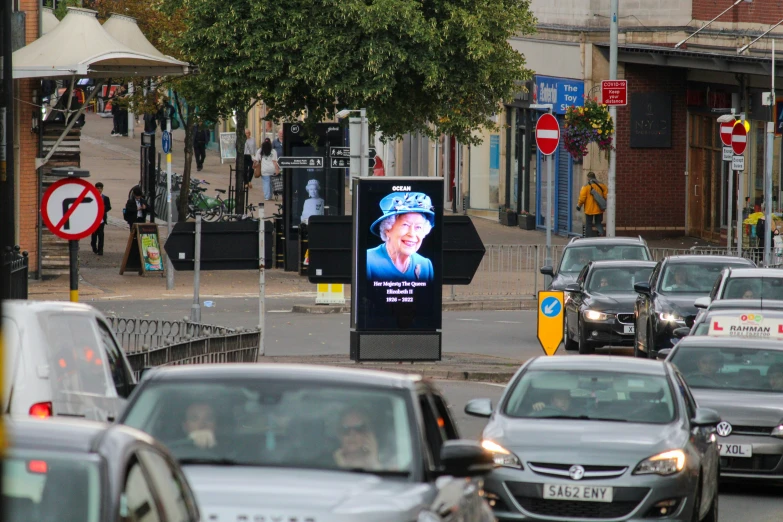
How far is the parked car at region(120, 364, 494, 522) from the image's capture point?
20.0ft

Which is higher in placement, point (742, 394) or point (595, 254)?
point (595, 254)

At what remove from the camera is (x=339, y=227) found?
21.1 meters

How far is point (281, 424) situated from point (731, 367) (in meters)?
7.38

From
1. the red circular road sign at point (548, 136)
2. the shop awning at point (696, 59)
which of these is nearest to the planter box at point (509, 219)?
the shop awning at point (696, 59)

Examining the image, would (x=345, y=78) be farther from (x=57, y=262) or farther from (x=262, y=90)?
(x=57, y=262)

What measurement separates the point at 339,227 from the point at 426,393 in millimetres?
14190

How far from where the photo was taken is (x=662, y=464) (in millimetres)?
9438

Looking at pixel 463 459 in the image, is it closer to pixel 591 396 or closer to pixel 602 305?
pixel 591 396

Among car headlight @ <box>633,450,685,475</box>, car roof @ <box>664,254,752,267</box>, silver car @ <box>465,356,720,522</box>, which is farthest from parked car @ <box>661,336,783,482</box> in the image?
car roof @ <box>664,254,752,267</box>

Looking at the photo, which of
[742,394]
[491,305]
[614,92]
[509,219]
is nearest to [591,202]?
[614,92]

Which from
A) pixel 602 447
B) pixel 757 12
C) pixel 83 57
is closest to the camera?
pixel 602 447

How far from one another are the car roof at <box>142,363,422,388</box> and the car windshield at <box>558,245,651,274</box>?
61.1 ft

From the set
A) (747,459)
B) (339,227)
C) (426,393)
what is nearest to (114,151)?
(339,227)

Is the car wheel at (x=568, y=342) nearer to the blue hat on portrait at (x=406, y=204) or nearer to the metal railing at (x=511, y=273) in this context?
the blue hat on portrait at (x=406, y=204)
